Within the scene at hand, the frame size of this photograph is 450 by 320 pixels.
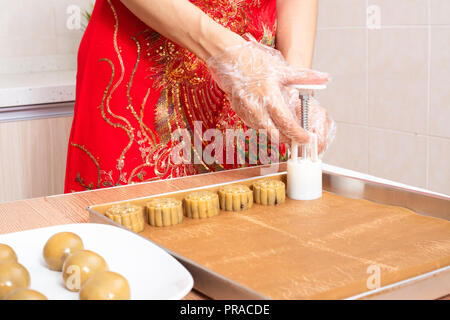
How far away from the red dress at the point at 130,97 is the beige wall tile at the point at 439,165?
104cm

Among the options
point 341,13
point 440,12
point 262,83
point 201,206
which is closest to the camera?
point 201,206

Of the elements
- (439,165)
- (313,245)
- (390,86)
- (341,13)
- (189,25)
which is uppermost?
(341,13)

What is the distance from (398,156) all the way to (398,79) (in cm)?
26

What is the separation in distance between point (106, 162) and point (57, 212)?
0.21 metres

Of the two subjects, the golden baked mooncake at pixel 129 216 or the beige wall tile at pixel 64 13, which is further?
the beige wall tile at pixel 64 13

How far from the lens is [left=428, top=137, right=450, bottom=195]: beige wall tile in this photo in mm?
1811

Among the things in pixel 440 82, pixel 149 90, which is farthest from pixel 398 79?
pixel 149 90

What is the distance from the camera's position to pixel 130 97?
98 centimetres

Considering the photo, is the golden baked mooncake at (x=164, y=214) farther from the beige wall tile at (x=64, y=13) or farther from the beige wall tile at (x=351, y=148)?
the beige wall tile at (x=64, y=13)

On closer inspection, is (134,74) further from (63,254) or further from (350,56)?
(350,56)

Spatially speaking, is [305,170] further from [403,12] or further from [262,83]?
[403,12]

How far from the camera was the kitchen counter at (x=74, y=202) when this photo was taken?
0.75m

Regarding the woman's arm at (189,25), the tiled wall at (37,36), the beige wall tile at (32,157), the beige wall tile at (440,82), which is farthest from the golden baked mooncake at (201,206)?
the tiled wall at (37,36)

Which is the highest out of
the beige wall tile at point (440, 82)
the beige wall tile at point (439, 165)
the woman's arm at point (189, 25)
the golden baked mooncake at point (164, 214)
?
the woman's arm at point (189, 25)
